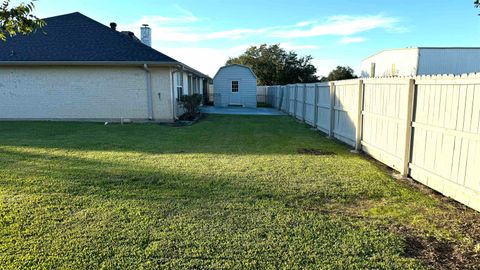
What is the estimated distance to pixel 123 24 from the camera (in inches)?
850

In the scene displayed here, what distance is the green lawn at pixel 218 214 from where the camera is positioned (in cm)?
301

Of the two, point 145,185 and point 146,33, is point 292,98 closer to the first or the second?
point 146,33

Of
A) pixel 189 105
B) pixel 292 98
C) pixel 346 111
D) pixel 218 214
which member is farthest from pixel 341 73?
pixel 218 214

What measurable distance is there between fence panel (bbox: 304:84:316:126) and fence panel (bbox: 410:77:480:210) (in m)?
7.61

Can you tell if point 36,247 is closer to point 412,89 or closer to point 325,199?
point 325,199

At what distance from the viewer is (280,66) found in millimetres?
44531

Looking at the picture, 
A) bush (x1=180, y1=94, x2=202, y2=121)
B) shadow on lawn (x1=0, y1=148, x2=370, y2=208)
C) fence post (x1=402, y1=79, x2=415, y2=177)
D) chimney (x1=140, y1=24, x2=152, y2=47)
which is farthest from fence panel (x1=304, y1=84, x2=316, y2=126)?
chimney (x1=140, y1=24, x2=152, y2=47)

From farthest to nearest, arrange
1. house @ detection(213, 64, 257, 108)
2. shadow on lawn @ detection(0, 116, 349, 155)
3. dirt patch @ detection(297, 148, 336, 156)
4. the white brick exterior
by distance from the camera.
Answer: house @ detection(213, 64, 257, 108) → the white brick exterior → shadow on lawn @ detection(0, 116, 349, 155) → dirt patch @ detection(297, 148, 336, 156)

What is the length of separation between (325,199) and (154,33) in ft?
68.1

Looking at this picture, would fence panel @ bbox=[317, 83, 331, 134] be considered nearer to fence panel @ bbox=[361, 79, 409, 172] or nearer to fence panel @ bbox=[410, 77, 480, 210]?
fence panel @ bbox=[361, 79, 409, 172]

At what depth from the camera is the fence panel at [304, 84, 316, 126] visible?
13.0m

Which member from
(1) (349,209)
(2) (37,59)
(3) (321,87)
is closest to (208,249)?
(1) (349,209)

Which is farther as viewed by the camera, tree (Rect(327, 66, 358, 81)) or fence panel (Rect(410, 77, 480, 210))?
tree (Rect(327, 66, 358, 81))

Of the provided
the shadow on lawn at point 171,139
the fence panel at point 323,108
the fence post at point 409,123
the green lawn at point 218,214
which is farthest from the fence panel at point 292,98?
the fence post at point 409,123
